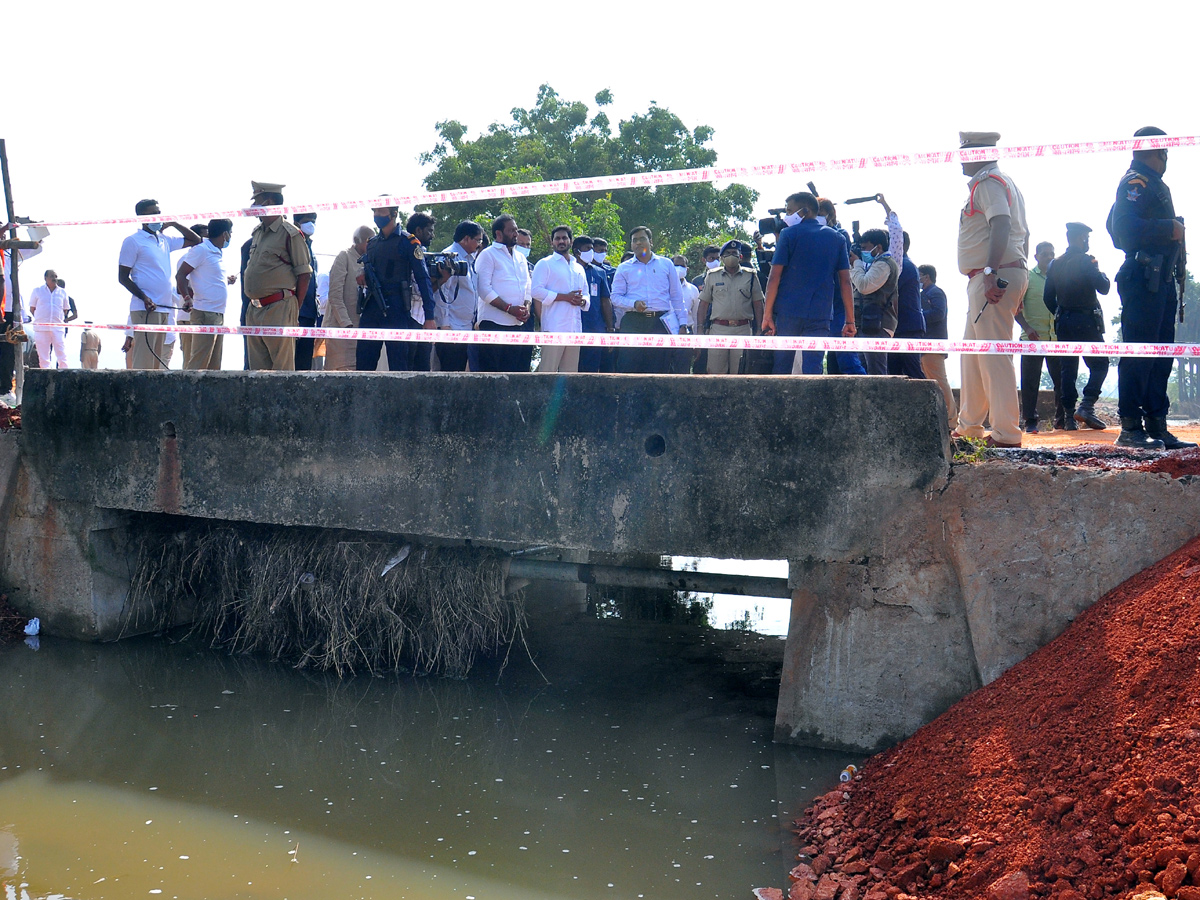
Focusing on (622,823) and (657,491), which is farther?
(657,491)

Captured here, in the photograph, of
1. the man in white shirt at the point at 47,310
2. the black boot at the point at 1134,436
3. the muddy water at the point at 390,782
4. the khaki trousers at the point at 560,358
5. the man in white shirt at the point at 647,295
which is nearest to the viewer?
the muddy water at the point at 390,782

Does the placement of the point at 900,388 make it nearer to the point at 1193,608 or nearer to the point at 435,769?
the point at 1193,608

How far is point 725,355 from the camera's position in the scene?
8.80 meters

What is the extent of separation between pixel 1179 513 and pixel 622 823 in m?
2.27

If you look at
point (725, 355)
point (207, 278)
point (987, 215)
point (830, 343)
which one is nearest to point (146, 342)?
point (207, 278)

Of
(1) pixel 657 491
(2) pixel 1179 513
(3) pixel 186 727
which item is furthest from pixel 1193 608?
(3) pixel 186 727

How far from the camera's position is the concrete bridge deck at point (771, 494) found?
3.54 meters

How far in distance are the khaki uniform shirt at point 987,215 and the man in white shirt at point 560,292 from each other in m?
3.21

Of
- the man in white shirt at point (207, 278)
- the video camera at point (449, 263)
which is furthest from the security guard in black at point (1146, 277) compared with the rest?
the man in white shirt at point (207, 278)

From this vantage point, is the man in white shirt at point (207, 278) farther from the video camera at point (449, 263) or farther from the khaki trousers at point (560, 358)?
the khaki trousers at point (560, 358)

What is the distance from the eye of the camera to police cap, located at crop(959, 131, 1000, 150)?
198 inches

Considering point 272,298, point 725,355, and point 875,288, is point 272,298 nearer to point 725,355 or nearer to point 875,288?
point 875,288

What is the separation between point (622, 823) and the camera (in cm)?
343

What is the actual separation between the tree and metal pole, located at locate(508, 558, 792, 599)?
14457 mm
